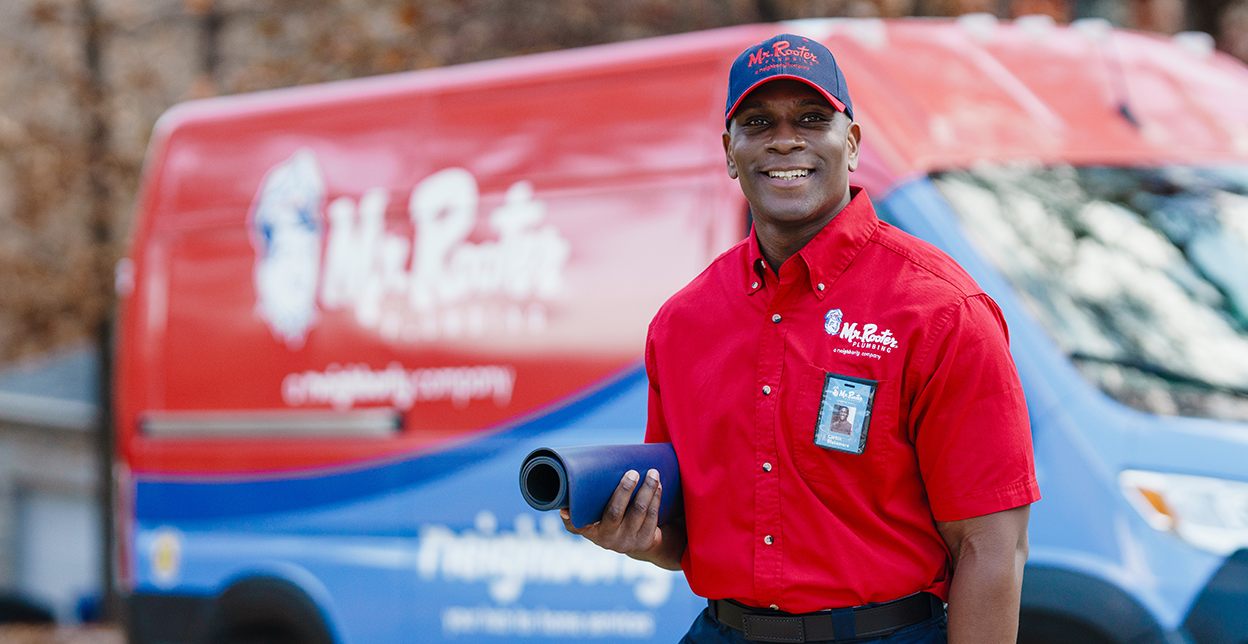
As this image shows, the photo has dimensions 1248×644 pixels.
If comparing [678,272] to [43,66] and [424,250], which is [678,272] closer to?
[424,250]

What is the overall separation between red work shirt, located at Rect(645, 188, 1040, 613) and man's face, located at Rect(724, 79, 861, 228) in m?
0.05

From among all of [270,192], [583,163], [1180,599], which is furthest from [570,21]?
[1180,599]

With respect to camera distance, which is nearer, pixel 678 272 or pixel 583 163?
pixel 678 272

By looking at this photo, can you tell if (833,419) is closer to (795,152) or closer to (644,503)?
(644,503)

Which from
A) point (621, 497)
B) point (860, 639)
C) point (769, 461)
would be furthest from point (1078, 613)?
point (621, 497)

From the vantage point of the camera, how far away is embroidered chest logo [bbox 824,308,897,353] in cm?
191

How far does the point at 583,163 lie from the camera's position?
4359 mm

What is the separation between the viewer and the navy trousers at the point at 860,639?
195 cm

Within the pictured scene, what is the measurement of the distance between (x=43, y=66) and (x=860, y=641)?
9358 millimetres

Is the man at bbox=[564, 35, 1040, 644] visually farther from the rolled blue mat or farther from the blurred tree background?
the blurred tree background

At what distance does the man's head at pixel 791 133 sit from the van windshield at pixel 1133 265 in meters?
1.56

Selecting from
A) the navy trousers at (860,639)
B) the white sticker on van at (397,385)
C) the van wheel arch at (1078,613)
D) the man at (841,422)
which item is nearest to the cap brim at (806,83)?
the man at (841,422)

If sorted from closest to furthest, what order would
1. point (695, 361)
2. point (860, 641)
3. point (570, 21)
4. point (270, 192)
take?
point (860, 641) < point (695, 361) < point (270, 192) < point (570, 21)

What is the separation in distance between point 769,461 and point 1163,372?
177 cm
